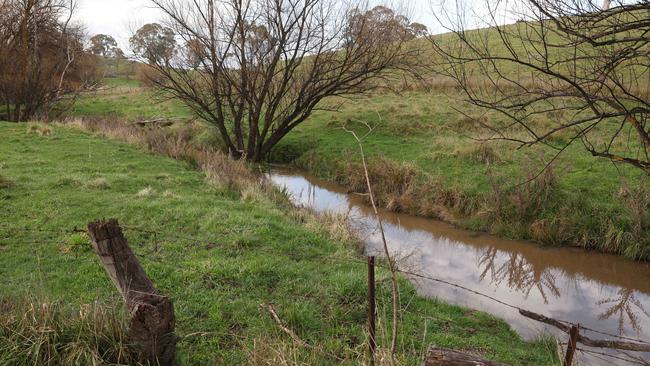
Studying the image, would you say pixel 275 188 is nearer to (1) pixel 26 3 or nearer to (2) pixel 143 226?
(2) pixel 143 226

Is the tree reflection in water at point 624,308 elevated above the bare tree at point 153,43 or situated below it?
below

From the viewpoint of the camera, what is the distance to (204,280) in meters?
6.17

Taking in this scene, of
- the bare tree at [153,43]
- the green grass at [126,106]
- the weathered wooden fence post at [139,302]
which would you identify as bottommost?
the weathered wooden fence post at [139,302]

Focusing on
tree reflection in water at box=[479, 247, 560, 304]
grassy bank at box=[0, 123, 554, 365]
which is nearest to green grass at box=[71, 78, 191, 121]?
grassy bank at box=[0, 123, 554, 365]

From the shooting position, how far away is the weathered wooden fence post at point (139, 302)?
11.8ft

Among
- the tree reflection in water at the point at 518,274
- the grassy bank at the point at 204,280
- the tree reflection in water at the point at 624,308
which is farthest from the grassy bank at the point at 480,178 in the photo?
the grassy bank at the point at 204,280

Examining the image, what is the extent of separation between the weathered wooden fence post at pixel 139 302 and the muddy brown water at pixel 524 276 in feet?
15.1

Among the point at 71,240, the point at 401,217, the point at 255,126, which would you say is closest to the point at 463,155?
the point at 401,217

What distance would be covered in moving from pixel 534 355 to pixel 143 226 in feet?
20.9

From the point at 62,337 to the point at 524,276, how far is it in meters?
7.88

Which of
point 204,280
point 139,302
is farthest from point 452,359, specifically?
point 204,280

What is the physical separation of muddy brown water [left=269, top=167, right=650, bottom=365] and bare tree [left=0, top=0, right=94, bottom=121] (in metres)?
17.6

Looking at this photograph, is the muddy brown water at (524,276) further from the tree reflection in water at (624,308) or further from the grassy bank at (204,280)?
the grassy bank at (204,280)

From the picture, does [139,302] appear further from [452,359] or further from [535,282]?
[535,282]
